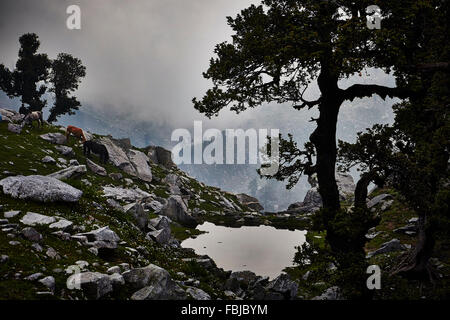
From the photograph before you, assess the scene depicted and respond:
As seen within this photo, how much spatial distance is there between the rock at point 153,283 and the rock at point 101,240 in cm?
228

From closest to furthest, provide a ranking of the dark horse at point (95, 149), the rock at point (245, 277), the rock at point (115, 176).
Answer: the rock at point (245, 277), the rock at point (115, 176), the dark horse at point (95, 149)

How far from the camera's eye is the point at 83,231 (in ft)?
37.1

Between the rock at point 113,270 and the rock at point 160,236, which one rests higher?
the rock at point 160,236

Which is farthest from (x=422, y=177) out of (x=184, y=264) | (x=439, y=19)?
(x=184, y=264)

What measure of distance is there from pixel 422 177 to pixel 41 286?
479 inches

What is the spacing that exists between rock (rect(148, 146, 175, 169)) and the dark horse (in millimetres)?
18995

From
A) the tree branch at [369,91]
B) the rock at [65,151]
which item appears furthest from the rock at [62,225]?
the rock at [65,151]

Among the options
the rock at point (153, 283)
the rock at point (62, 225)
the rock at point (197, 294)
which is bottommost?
the rock at point (197, 294)

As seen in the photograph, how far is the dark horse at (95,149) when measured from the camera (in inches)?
1461

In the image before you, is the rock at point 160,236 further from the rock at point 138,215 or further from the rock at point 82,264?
the rock at point 82,264

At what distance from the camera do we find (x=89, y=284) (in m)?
7.59

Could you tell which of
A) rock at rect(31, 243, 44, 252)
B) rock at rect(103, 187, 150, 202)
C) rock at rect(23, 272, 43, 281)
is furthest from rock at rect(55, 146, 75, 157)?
rock at rect(23, 272, 43, 281)

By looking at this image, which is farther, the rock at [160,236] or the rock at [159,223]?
the rock at [159,223]

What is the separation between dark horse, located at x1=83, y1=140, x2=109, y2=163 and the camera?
37106 mm
